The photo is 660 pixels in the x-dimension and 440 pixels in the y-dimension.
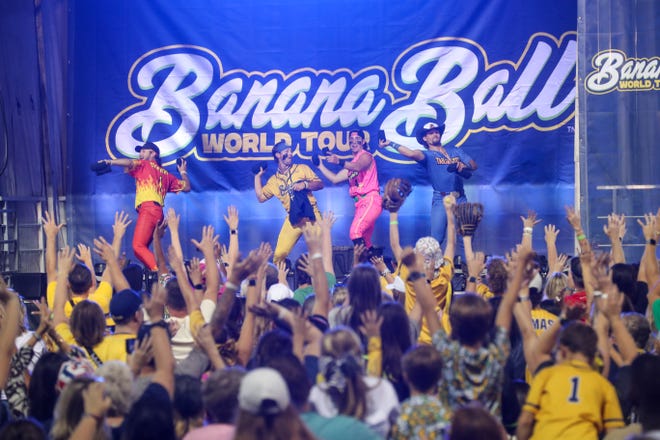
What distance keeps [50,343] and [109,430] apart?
1.54m

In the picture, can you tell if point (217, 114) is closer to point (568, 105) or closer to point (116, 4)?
point (116, 4)

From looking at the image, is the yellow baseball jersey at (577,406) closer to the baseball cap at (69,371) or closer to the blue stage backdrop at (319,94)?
the baseball cap at (69,371)

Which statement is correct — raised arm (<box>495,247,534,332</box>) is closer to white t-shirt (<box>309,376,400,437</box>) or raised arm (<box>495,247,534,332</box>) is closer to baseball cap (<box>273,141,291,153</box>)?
white t-shirt (<box>309,376,400,437</box>)

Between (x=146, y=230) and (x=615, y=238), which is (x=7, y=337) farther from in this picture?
(x=146, y=230)

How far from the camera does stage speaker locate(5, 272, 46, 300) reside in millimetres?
10164

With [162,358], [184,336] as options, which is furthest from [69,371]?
[184,336]

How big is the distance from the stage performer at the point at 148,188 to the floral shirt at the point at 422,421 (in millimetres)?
8452

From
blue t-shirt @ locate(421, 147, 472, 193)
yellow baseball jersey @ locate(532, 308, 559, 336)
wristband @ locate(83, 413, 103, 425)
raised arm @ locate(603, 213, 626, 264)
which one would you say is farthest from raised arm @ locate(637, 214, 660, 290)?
blue t-shirt @ locate(421, 147, 472, 193)

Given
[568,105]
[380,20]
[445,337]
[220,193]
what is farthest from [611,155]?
[445,337]

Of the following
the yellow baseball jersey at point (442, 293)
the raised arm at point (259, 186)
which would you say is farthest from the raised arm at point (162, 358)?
the raised arm at point (259, 186)

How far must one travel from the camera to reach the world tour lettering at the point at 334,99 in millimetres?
12422

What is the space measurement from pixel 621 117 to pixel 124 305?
285 inches

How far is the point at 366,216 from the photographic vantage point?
12016 mm

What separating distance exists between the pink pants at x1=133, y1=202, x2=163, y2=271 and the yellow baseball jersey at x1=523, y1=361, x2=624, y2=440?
27.5ft
